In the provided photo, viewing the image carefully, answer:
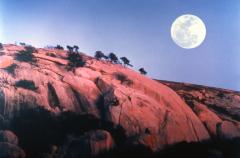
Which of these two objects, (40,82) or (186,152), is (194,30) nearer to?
(186,152)

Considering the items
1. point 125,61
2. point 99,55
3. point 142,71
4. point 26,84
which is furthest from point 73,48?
point 142,71

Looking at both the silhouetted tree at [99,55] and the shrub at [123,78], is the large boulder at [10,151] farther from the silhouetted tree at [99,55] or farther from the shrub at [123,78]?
the silhouetted tree at [99,55]

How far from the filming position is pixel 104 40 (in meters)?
17.9

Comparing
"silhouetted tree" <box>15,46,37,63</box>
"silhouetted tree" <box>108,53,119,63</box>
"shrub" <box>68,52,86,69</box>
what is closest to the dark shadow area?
"silhouetted tree" <box>15,46,37,63</box>

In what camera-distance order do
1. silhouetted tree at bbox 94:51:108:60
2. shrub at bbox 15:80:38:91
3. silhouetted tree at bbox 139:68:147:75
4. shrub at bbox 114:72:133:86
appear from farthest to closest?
silhouetted tree at bbox 139:68:147:75 → silhouetted tree at bbox 94:51:108:60 → shrub at bbox 114:72:133:86 → shrub at bbox 15:80:38:91

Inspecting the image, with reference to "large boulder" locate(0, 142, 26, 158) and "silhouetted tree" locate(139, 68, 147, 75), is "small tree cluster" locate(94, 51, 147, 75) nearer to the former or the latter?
"silhouetted tree" locate(139, 68, 147, 75)

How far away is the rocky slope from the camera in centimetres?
1552

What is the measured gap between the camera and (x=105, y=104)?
1683cm

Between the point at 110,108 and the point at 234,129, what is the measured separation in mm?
5988

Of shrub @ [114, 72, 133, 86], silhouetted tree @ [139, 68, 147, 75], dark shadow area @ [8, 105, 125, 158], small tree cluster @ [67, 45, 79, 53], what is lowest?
dark shadow area @ [8, 105, 125, 158]

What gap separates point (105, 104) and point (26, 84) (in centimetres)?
367

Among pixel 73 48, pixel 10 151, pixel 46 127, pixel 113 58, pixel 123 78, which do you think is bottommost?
pixel 10 151

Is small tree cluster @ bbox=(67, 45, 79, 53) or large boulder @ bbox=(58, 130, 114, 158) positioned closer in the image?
large boulder @ bbox=(58, 130, 114, 158)

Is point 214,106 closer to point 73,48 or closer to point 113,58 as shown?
point 113,58
